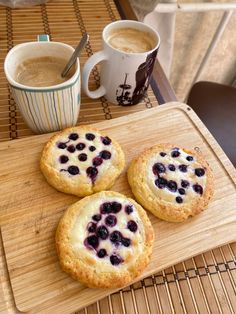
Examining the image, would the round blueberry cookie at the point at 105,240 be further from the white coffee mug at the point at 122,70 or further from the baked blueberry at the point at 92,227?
the white coffee mug at the point at 122,70

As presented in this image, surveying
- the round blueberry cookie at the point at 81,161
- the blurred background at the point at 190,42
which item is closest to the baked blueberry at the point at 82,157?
the round blueberry cookie at the point at 81,161

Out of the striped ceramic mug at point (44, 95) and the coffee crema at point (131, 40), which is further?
the coffee crema at point (131, 40)

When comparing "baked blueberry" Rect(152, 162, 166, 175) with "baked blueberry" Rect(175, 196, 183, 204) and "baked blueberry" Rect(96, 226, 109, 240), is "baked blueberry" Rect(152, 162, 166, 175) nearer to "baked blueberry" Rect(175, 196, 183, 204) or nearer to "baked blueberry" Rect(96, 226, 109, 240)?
"baked blueberry" Rect(175, 196, 183, 204)

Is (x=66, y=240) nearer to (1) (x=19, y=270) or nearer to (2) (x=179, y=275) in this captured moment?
(1) (x=19, y=270)

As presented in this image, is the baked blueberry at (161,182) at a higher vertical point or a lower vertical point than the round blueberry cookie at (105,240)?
higher

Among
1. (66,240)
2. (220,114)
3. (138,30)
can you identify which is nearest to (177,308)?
(66,240)

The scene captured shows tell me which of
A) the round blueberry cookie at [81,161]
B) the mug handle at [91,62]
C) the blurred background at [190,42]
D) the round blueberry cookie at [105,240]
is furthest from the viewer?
the blurred background at [190,42]
